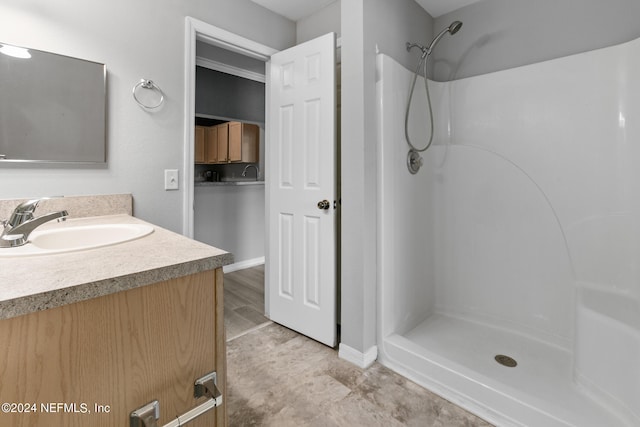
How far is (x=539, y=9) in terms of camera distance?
192cm

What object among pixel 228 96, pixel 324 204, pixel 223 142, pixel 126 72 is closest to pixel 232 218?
pixel 223 142

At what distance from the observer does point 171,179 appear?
183 cm

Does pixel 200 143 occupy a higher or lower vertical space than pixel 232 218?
higher

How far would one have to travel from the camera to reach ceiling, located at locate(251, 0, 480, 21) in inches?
84.9

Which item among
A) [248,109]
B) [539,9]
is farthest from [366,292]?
[248,109]

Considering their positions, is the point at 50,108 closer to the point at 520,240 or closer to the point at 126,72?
the point at 126,72

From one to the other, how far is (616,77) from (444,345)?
1711 millimetres

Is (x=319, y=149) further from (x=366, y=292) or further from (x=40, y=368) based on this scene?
(x=40, y=368)

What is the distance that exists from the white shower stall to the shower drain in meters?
0.02

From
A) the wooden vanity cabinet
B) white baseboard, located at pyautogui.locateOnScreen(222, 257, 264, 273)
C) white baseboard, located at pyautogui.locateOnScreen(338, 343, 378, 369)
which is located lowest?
white baseboard, located at pyautogui.locateOnScreen(338, 343, 378, 369)

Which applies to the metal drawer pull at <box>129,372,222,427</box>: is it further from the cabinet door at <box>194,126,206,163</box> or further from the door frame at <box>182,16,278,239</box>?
the cabinet door at <box>194,126,206,163</box>

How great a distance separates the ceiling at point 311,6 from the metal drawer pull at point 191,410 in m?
2.31

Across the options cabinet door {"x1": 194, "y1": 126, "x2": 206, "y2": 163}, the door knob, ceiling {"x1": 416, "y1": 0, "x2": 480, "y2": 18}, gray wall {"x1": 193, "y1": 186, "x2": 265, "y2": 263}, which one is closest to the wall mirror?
the door knob

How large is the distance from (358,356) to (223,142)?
3347 mm
